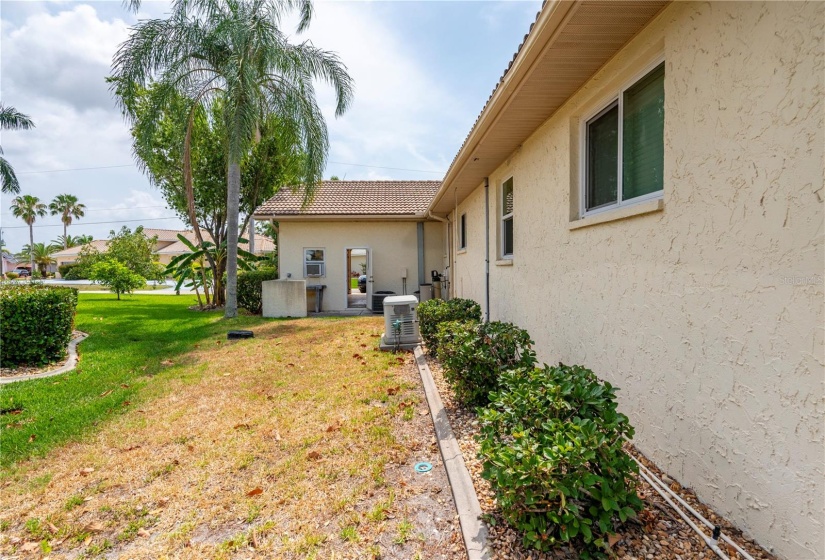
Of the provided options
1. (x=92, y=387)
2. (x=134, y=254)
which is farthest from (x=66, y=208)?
(x=92, y=387)

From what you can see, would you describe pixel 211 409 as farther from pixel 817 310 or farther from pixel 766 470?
pixel 817 310

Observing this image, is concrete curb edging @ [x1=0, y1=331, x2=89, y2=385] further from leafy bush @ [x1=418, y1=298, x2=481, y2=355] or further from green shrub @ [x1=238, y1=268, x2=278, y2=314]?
green shrub @ [x1=238, y1=268, x2=278, y2=314]

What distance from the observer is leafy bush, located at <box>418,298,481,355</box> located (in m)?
7.04

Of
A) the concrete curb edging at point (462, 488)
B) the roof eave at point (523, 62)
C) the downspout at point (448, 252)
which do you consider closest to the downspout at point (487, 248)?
the roof eave at point (523, 62)

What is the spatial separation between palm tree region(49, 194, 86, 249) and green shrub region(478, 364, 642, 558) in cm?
8825

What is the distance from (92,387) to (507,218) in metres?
6.84

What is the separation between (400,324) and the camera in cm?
779

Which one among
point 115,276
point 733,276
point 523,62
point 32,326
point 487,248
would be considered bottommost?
point 32,326

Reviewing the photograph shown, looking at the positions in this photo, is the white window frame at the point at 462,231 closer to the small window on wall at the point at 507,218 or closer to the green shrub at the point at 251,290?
the small window on wall at the point at 507,218

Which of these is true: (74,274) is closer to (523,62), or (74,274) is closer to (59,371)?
(59,371)

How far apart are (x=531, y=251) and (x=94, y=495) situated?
521cm

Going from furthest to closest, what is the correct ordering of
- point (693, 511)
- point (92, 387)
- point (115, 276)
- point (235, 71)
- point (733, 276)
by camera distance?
point (115, 276) < point (235, 71) < point (92, 387) < point (693, 511) < point (733, 276)

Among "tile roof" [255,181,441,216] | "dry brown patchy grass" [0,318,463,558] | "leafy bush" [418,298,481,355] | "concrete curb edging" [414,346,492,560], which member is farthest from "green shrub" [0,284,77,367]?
"tile roof" [255,181,441,216]

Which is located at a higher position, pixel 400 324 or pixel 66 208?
pixel 66 208
